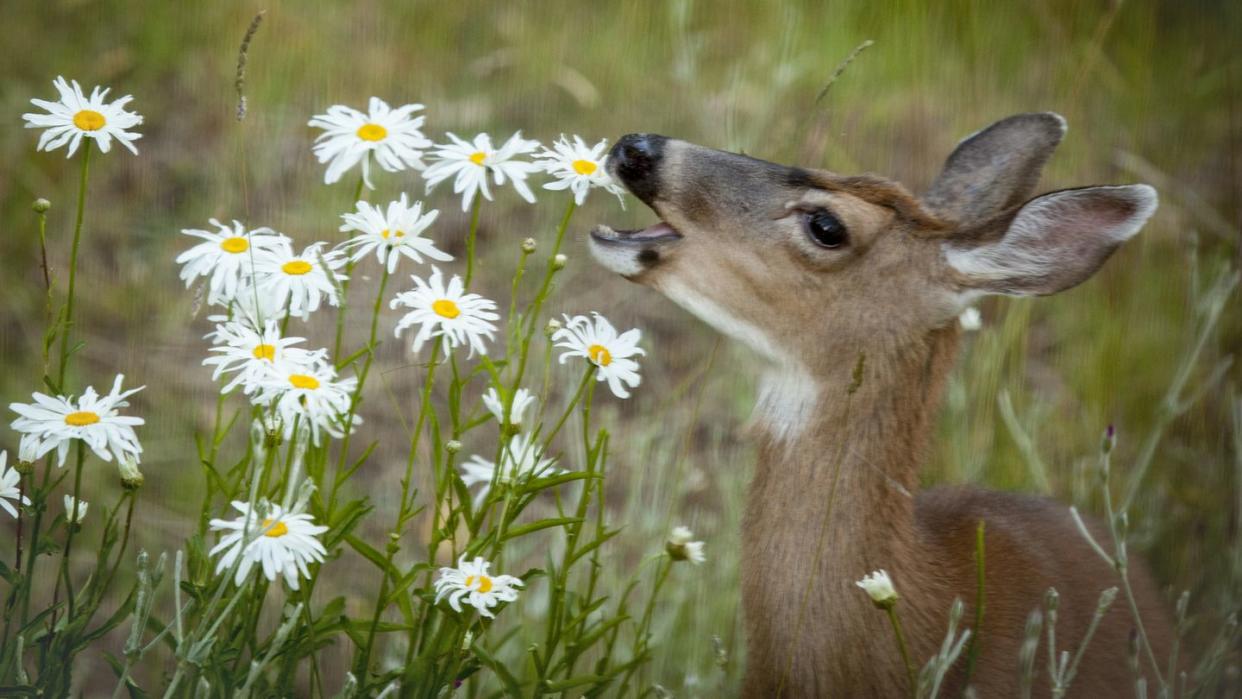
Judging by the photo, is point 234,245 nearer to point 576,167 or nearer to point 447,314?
point 447,314

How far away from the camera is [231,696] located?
6.15ft

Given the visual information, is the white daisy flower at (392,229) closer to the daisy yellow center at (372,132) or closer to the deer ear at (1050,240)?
the daisy yellow center at (372,132)

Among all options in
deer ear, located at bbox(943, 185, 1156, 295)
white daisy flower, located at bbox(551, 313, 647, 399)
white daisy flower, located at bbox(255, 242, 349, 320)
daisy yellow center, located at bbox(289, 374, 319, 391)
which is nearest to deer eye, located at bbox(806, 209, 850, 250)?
deer ear, located at bbox(943, 185, 1156, 295)

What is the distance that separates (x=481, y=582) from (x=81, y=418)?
1.74 feet

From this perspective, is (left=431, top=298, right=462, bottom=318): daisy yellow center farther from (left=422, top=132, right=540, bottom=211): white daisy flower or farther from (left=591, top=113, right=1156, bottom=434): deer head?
(left=591, top=113, right=1156, bottom=434): deer head

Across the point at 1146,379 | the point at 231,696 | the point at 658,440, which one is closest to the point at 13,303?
the point at 658,440

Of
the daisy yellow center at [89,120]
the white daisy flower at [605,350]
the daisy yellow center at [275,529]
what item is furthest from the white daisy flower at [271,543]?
the daisy yellow center at [89,120]

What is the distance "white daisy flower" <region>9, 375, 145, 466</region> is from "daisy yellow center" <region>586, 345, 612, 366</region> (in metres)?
0.59

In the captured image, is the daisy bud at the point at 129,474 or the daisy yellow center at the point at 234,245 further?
the daisy yellow center at the point at 234,245

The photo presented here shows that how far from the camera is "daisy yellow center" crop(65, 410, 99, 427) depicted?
179 cm

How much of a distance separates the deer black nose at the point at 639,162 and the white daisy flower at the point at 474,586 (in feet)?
2.53

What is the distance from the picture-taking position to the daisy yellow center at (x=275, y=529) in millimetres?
1738

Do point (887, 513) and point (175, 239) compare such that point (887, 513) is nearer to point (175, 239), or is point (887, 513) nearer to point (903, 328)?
point (903, 328)

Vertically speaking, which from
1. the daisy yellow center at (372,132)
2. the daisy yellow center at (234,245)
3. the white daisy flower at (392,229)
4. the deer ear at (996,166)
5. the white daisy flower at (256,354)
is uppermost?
the deer ear at (996,166)
